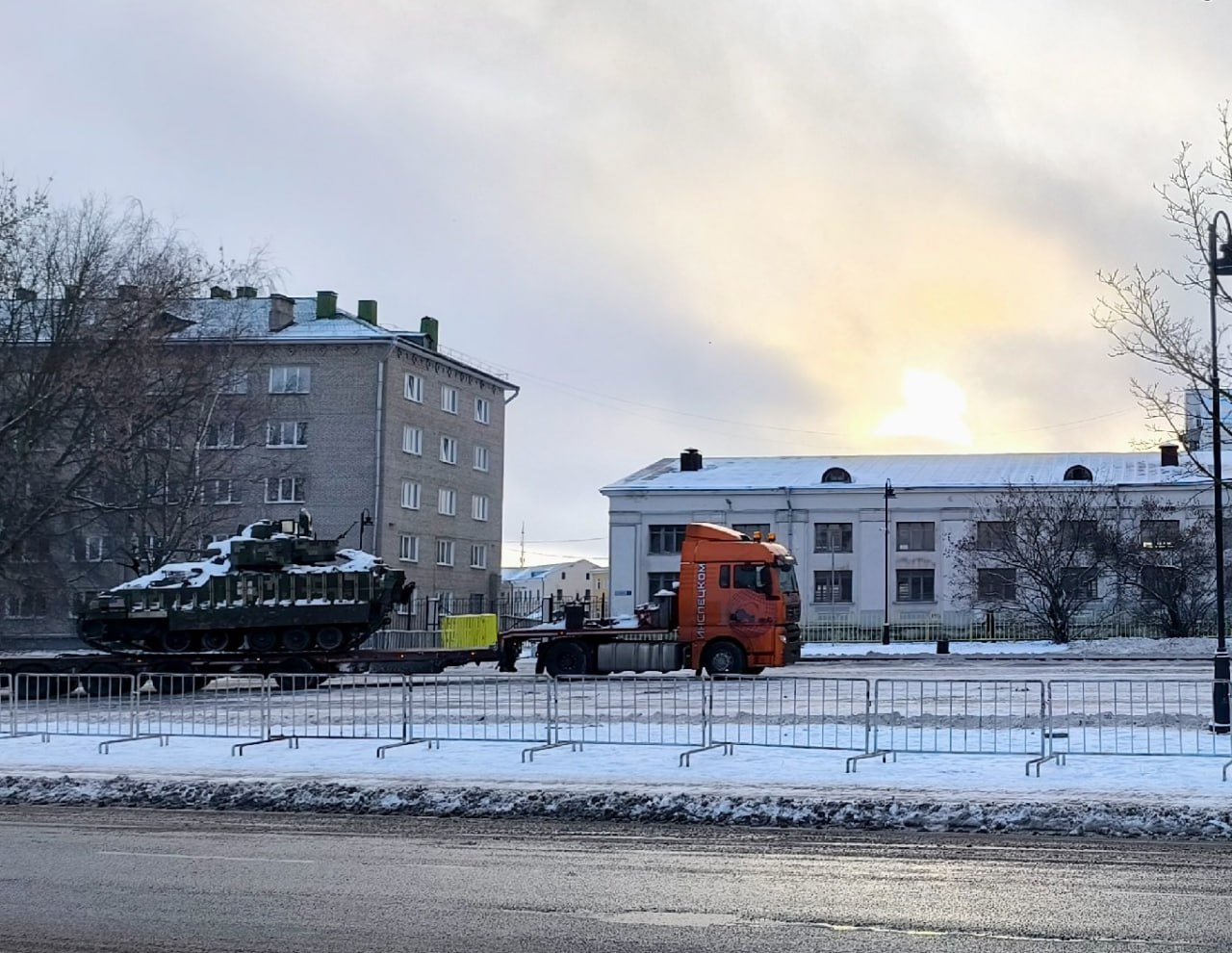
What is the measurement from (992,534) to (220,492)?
29.6 metres

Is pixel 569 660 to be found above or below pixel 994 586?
below

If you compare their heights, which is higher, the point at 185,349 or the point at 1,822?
the point at 185,349

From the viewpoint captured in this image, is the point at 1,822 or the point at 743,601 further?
the point at 743,601

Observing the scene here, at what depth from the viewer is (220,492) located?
5012cm

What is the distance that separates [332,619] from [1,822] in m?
19.8

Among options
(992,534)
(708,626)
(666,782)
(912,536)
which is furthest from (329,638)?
(912,536)

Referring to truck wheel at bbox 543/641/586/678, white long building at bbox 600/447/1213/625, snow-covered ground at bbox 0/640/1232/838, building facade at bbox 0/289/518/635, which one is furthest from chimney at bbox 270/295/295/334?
snow-covered ground at bbox 0/640/1232/838

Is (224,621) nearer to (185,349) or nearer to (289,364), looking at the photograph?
(185,349)

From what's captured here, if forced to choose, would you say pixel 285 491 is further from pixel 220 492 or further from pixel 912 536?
pixel 912 536

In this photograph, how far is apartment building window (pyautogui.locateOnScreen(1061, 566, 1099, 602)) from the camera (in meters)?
53.2

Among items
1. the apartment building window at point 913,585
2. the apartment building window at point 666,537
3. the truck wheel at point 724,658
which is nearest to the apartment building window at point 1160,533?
the apartment building window at point 913,585

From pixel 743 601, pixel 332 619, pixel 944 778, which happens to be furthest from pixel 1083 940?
pixel 332 619

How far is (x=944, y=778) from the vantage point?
15.2 meters

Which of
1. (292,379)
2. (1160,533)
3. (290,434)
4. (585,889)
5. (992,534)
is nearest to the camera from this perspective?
(585,889)
